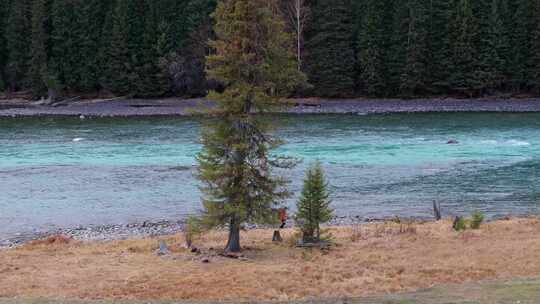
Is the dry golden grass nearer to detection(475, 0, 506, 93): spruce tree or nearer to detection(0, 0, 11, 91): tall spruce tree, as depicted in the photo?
detection(475, 0, 506, 93): spruce tree

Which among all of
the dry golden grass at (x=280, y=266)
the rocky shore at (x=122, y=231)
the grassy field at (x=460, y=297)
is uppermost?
the grassy field at (x=460, y=297)

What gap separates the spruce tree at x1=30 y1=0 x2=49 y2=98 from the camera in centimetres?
9738

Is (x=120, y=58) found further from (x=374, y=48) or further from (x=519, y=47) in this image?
(x=519, y=47)

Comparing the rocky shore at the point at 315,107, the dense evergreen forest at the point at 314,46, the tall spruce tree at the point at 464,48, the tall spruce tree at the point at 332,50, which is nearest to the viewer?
the rocky shore at the point at 315,107

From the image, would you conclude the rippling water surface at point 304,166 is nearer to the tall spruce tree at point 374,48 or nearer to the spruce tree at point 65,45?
the tall spruce tree at point 374,48

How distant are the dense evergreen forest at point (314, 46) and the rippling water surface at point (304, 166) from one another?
18203 mm

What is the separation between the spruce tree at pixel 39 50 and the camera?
9738 centimetres

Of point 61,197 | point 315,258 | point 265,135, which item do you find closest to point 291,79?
point 265,135

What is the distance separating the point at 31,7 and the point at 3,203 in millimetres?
71578

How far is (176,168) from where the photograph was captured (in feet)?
154

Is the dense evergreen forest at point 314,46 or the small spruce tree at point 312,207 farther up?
the dense evergreen forest at point 314,46

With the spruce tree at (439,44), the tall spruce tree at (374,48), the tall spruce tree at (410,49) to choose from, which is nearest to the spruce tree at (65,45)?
the tall spruce tree at (374,48)

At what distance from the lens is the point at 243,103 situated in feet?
82.0

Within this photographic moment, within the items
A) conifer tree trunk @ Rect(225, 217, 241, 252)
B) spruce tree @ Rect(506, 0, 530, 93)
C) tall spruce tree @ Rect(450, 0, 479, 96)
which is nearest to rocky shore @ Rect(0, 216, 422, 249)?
→ conifer tree trunk @ Rect(225, 217, 241, 252)
